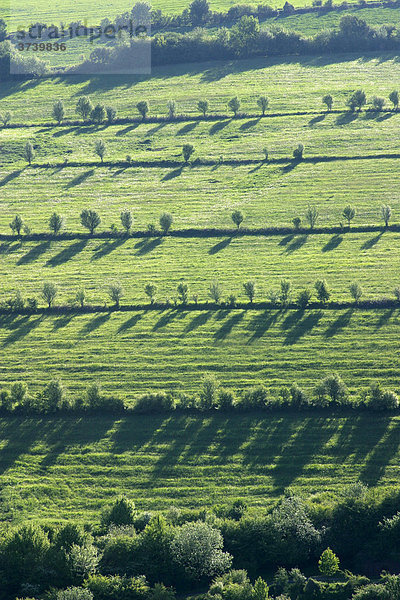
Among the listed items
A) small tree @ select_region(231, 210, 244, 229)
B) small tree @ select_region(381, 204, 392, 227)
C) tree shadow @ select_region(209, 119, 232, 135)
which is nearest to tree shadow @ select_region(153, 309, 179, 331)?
small tree @ select_region(231, 210, 244, 229)

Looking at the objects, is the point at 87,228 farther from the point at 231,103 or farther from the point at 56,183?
the point at 231,103

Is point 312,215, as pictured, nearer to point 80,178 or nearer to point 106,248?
point 106,248

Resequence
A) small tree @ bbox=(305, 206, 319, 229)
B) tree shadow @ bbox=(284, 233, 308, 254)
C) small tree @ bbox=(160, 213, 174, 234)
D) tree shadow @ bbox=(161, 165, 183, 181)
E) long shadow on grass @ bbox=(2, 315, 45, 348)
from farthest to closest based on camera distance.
A: 1. tree shadow @ bbox=(161, 165, 183, 181)
2. small tree @ bbox=(160, 213, 174, 234)
3. small tree @ bbox=(305, 206, 319, 229)
4. tree shadow @ bbox=(284, 233, 308, 254)
5. long shadow on grass @ bbox=(2, 315, 45, 348)

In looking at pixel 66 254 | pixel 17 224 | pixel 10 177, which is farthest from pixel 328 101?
pixel 17 224

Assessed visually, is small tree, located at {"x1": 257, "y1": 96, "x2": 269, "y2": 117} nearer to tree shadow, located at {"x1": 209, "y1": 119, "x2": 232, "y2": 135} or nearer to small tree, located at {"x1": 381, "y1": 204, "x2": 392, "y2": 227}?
tree shadow, located at {"x1": 209, "y1": 119, "x2": 232, "y2": 135}

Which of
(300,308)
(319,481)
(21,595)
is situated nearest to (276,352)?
(300,308)
